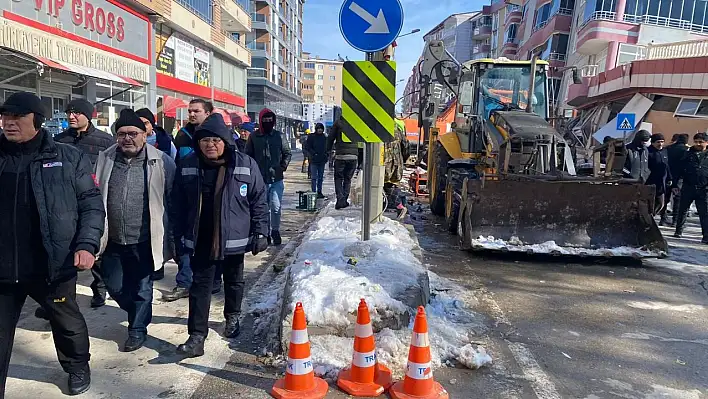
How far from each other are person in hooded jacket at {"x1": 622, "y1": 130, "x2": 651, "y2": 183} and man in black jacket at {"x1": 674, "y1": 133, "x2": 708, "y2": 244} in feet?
2.00

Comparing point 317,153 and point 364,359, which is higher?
point 317,153

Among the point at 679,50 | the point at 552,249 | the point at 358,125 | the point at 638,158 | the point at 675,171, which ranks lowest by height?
the point at 552,249

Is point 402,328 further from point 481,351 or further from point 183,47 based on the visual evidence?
point 183,47

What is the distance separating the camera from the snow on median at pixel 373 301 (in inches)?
144

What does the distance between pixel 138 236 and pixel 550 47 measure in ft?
126

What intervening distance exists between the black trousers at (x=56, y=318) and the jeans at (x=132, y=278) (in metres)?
0.67

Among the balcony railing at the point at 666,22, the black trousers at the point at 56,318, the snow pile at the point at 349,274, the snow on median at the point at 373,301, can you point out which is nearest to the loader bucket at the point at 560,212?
the snow pile at the point at 349,274

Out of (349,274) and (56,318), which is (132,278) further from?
(349,274)

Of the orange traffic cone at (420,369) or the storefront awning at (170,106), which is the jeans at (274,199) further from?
the storefront awning at (170,106)

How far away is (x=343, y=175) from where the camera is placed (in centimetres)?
840

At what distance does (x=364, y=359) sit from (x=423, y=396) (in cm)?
44

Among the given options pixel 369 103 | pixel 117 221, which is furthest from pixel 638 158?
pixel 117 221

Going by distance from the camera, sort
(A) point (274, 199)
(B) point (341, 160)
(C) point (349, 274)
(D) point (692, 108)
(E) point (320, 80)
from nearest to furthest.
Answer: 1. (C) point (349, 274)
2. (A) point (274, 199)
3. (B) point (341, 160)
4. (D) point (692, 108)
5. (E) point (320, 80)

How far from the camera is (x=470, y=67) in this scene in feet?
30.4
